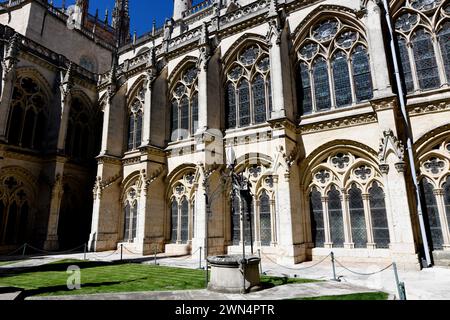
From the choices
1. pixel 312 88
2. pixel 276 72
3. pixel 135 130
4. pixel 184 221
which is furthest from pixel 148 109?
pixel 312 88

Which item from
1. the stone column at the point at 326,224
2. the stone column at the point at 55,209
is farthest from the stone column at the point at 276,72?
the stone column at the point at 55,209

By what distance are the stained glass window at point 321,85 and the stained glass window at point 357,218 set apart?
4.17 m

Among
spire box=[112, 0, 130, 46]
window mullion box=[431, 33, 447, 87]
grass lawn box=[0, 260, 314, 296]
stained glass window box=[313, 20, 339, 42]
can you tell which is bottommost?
grass lawn box=[0, 260, 314, 296]

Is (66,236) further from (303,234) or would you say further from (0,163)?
(303,234)

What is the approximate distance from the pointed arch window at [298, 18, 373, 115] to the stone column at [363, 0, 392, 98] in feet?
3.42

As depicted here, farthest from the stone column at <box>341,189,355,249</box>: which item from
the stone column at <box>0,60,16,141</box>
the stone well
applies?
the stone column at <box>0,60,16,141</box>

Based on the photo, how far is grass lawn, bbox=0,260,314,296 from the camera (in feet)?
24.7

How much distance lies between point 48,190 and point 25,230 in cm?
288

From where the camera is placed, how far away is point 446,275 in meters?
8.77

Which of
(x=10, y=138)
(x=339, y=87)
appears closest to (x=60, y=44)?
(x=10, y=138)

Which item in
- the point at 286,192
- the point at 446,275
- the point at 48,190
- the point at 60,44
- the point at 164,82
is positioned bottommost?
the point at 446,275

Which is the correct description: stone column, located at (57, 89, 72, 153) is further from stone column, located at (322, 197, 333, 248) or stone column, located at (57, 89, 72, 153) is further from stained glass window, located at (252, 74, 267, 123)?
stone column, located at (322, 197, 333, 248)

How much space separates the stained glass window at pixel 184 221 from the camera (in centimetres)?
1647

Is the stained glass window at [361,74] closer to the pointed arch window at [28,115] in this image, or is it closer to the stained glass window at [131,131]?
the stained glass window at [131,131]
